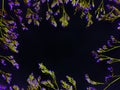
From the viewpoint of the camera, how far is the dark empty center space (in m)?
2.02

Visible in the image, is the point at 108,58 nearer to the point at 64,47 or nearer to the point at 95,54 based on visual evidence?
the point at 95,54

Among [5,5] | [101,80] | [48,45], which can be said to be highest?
[5,5]

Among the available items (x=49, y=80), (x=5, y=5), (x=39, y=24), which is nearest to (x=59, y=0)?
(x=39, y=24)

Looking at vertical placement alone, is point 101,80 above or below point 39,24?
below

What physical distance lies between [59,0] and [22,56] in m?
0.37

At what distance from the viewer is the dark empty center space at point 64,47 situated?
2021mm

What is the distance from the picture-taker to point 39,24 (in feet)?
6.72

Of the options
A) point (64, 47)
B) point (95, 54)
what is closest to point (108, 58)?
point (95, 54)

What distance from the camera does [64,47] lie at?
2051 millimetres

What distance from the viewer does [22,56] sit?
6.86 feet

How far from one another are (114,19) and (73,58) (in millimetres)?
306

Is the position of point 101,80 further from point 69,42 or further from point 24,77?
point 24,77

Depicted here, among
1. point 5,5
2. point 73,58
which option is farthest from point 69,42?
point 5,5

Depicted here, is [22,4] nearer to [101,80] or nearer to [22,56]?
[22,56]
